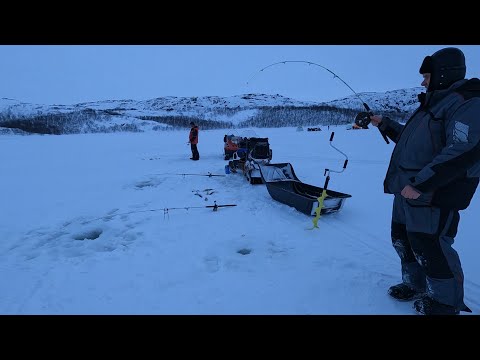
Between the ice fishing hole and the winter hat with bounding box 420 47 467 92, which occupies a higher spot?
the winter hat with bounding box 420 47 467 92

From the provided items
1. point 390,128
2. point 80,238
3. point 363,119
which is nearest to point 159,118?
point 80,238

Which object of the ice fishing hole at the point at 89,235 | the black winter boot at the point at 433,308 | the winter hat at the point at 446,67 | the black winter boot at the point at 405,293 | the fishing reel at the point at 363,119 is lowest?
the ice fishing hole at the point at 89,235

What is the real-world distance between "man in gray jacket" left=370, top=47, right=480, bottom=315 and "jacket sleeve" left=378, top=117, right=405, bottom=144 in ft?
1.24

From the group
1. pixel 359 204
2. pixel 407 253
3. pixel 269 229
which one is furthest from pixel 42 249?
pixel 359 204

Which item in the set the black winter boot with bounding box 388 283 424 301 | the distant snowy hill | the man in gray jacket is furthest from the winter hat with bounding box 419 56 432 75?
the black winter boot with bounding box 388 283 424 301

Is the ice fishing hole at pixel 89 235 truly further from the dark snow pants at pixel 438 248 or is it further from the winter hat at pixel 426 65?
the winter hat at pixel 426 65

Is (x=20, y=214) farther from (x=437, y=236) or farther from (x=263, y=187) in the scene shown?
(x=437, y=236)

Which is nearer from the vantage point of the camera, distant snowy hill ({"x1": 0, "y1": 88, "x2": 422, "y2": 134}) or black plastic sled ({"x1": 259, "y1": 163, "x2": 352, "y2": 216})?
black plastic sled ({"x1": 259, "y1": 163, "x2": 352, "y2": 216})

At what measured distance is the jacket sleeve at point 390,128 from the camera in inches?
109

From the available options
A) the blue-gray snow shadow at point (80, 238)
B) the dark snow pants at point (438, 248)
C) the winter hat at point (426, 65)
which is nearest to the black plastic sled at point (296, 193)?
the dark snow pants at point (438, 248)

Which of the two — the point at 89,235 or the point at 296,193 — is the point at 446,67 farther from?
the point at 89,235

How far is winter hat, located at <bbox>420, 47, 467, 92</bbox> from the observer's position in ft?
6.78

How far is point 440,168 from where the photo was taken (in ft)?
6.40

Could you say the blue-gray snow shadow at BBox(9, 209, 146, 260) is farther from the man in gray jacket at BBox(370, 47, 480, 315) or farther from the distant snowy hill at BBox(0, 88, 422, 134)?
the distant snowy hill at BBox(0, 88, 422, 134)
